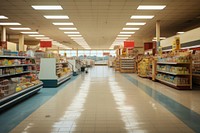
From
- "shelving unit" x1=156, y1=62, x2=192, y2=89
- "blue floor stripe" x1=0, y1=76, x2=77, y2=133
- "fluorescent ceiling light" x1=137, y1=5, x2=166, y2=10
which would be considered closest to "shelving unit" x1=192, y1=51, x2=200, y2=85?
"shelving unit" x1=156, y1=62, x2=192, y2=89

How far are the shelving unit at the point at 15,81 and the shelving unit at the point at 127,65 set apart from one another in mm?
12540

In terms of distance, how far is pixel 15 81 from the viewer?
5.87 meters

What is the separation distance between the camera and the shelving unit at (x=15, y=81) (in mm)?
5074

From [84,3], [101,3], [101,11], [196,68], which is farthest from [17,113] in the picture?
[196,68]

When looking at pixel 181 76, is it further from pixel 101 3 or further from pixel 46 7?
pixel 46 7

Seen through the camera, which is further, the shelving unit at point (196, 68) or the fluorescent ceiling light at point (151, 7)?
the shelving unit at point (196, 68)

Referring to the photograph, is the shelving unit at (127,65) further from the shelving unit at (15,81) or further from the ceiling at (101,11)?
the shelving unit at (15,81)

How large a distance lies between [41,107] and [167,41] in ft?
34.8

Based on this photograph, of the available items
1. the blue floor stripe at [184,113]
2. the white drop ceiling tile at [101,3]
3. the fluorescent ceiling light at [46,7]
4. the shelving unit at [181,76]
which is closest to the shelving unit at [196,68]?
the shelving unit at [181,76]

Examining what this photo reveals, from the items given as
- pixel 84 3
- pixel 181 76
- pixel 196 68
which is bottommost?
pixel 181 76

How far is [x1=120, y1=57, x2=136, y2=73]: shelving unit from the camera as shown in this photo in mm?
19578

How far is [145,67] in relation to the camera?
539 inches

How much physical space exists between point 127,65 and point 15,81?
14.8m

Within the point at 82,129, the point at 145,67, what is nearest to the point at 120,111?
the point at 82,129
